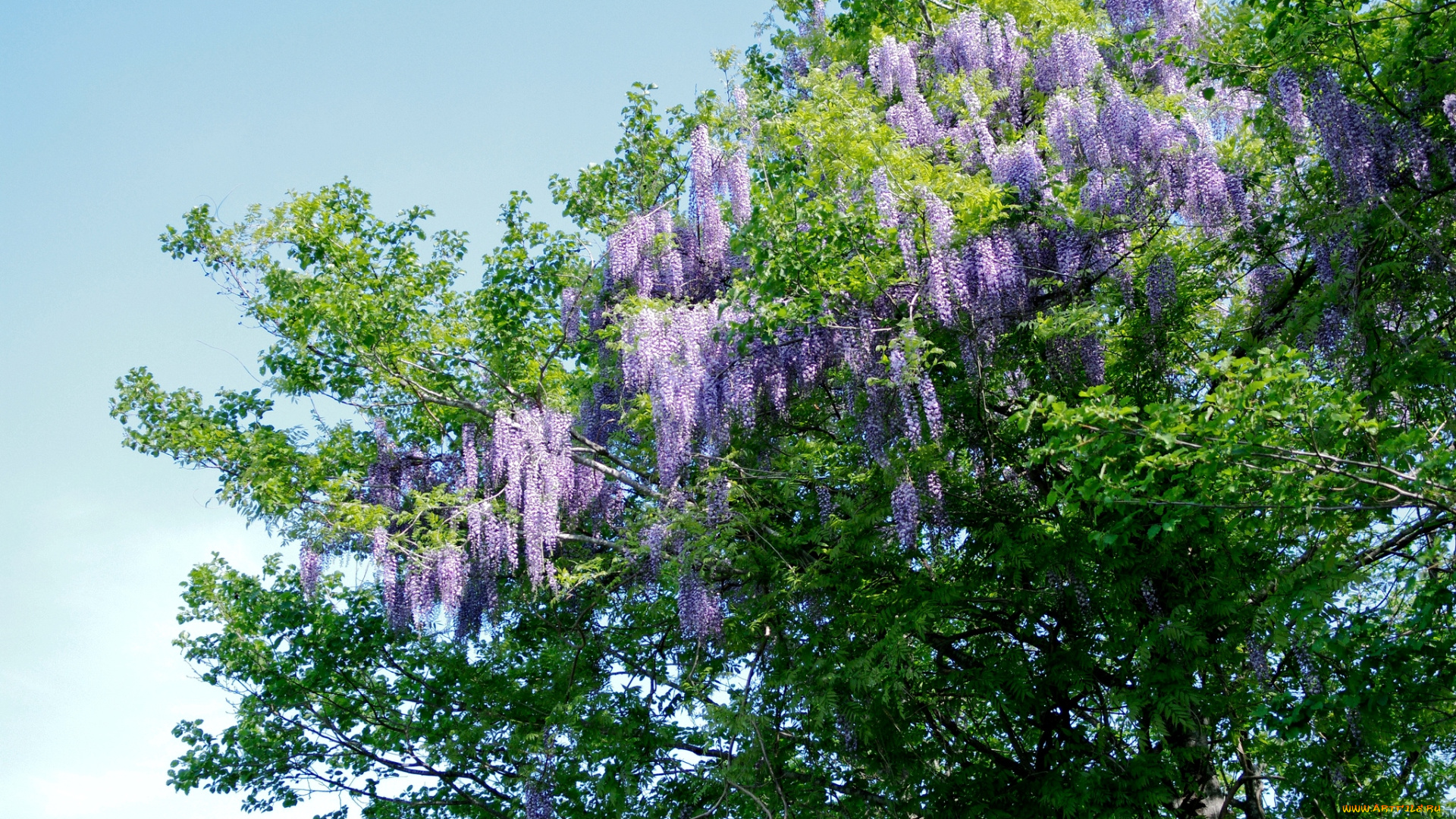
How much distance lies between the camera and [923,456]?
8.09 metres

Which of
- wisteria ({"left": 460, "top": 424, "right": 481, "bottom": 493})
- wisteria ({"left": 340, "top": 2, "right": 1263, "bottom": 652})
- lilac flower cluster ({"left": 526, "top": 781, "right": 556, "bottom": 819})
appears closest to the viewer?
wisteria ({"left": 340, "top": 2, "right": 1263, "bottom": 652})

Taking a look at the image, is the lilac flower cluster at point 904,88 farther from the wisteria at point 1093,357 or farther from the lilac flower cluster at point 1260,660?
the lilac flower cluster at point 1260,660

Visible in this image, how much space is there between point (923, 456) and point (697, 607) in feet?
7.25

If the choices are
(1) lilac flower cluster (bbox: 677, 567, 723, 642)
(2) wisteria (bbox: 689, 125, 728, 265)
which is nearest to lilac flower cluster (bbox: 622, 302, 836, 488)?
(1) lilac flower cluster (bbox: 677, 567, 723, 642)

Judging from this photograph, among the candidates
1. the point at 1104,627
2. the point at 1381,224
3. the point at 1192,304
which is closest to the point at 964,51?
the point at 1192,304

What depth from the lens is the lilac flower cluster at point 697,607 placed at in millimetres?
8930

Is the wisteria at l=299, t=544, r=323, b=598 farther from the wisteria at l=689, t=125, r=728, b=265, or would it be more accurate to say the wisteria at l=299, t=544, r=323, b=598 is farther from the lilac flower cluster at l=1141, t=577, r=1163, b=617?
the lilac flower cluster at l=1141, t=577, r=1163, b=617

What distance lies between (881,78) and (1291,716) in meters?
6.66

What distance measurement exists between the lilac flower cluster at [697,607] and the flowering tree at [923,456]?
1.3 inches

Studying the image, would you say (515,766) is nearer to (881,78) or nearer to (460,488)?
(460,488)

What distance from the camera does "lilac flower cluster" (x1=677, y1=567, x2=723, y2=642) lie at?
8.93 metres

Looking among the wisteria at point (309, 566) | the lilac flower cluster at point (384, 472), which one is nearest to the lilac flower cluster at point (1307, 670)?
the lilac flower cluster at point (384, 472)

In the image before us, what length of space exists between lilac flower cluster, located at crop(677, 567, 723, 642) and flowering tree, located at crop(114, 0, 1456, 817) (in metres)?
0.03

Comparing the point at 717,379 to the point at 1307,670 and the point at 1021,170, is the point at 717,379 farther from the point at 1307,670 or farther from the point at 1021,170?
the point at 1307,670
